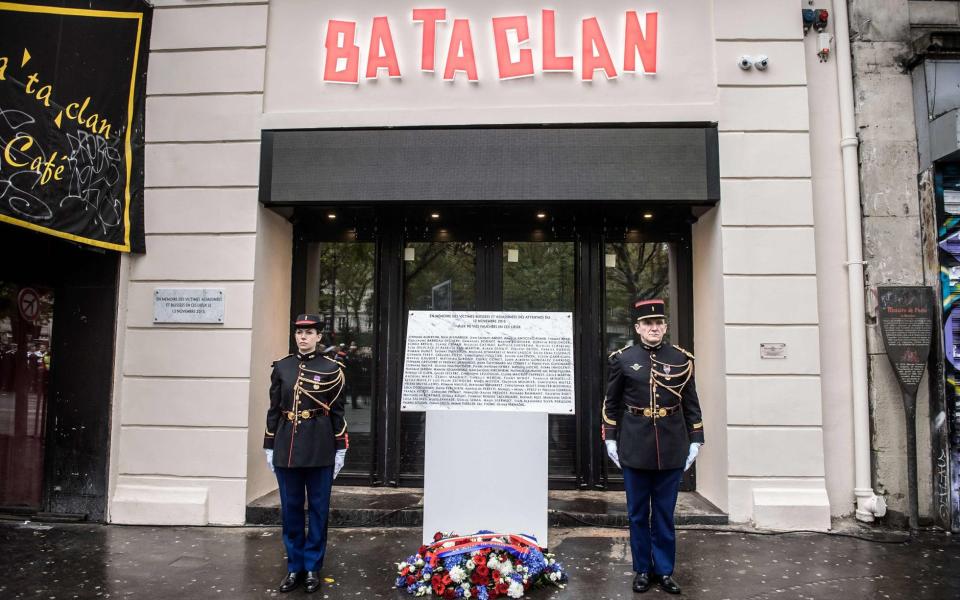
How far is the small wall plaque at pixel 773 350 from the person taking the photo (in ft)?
20.4

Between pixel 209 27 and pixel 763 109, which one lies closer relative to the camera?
pixel 763 109

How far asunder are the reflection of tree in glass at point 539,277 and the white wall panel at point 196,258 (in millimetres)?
3057

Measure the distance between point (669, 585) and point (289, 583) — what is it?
3.00 m

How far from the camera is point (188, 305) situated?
259 inches

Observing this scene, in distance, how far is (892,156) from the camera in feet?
21.2

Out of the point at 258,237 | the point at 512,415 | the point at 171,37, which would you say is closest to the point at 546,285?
the point at 512,415

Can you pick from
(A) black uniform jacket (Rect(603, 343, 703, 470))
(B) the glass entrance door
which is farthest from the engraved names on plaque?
(B) the glass entrance door

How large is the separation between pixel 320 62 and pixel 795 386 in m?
6.41

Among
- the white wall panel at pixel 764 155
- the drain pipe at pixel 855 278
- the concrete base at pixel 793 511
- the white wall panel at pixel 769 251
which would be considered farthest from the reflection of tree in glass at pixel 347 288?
the drain pipe at pixel 855 278

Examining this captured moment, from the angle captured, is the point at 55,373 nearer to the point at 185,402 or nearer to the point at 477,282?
the point at 185,402

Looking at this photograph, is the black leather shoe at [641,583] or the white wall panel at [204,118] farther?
the white wall panel at [204,118]

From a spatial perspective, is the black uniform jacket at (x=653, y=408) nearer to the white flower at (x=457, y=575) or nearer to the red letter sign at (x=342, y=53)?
the white flower at (x=457, y=575)

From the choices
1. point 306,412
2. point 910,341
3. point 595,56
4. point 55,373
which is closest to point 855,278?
point 910,341

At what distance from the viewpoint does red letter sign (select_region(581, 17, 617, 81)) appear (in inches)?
263
